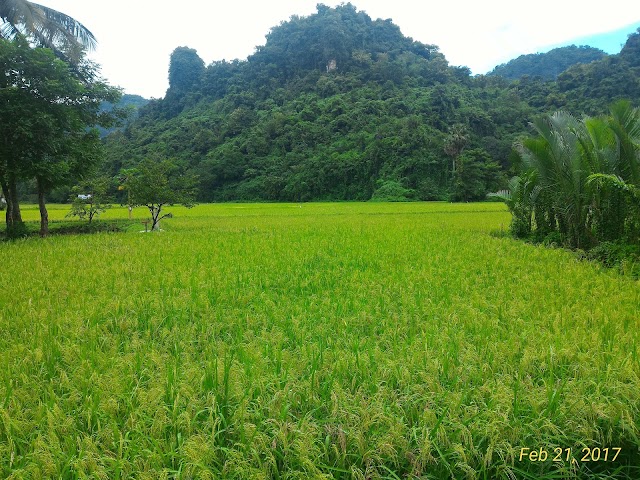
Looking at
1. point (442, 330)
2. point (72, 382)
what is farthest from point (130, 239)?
point (442, 330)

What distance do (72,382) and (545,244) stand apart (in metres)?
8.68

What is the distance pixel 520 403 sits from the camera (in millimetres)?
2158

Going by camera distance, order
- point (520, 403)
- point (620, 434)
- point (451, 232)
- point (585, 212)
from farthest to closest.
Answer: point (451, 232) → point (585, 212) → point (520, 403) → point (620, 434)

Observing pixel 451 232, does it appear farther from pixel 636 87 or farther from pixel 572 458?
pixel 636 87

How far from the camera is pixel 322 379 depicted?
8.14 feet

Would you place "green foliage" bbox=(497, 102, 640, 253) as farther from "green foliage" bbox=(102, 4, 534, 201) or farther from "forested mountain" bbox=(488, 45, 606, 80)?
"forested mountain" bbox=(488, 45, 606, 80)

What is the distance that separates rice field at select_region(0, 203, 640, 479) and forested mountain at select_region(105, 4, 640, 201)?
3010cm

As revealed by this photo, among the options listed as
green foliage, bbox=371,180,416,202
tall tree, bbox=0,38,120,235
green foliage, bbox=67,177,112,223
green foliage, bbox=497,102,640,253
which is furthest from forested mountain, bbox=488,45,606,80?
tall tree, bbox=0,38,120,235

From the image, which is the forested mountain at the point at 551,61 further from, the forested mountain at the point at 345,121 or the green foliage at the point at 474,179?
the green foliage at the point at 474,179

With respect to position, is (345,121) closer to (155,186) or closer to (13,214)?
(155,186)

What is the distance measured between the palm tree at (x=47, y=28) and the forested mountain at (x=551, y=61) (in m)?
69.0

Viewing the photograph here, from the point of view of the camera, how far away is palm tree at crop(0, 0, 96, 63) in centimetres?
1045

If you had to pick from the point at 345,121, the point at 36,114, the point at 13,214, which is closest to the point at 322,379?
the point at 36,114

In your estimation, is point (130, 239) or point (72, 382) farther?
point (130, 239)
